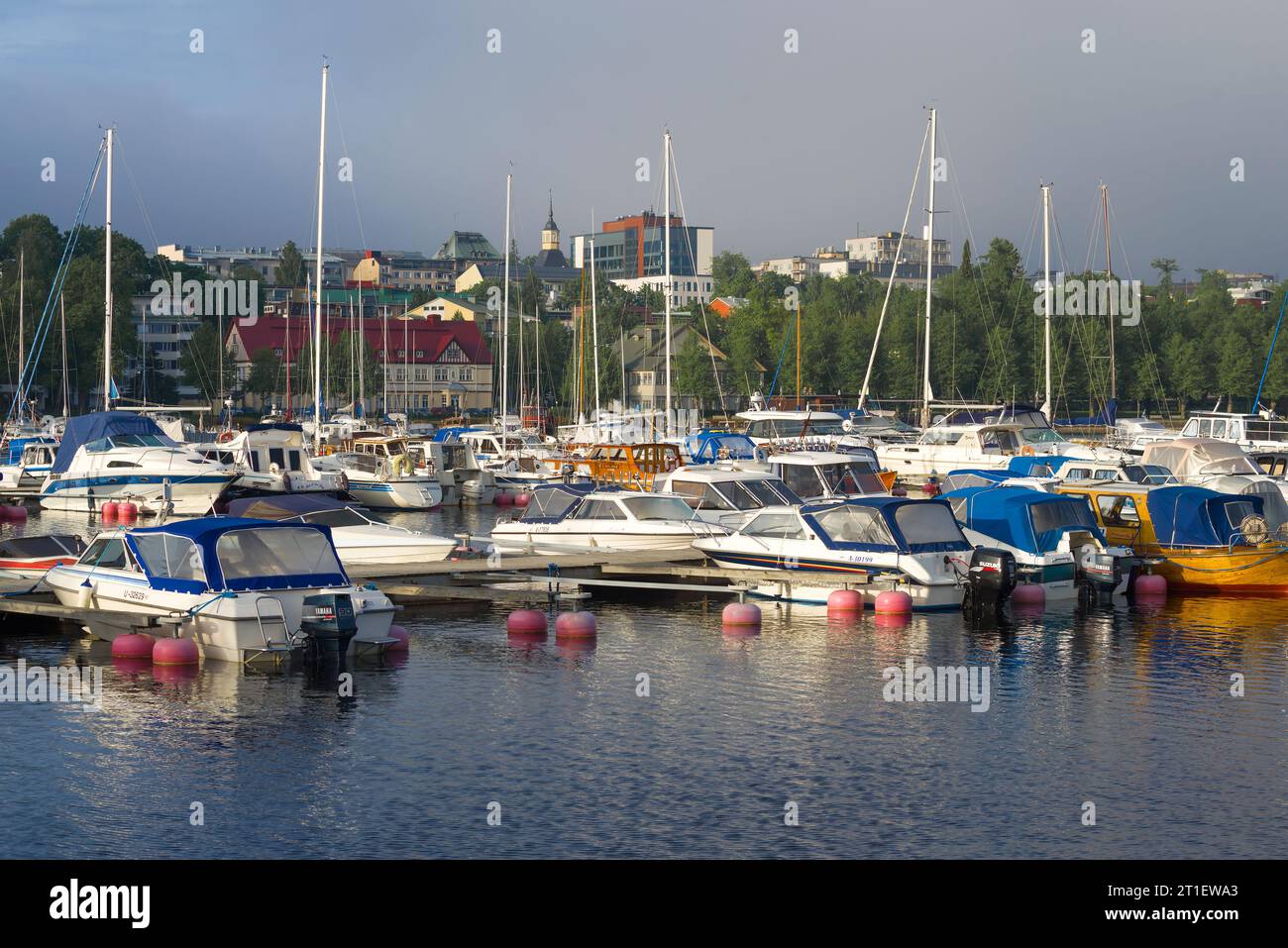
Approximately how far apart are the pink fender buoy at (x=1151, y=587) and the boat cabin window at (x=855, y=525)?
224 inches

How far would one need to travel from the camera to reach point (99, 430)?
60.5m

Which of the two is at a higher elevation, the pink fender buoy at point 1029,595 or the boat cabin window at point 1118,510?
the boat cabin window at point 1118,510

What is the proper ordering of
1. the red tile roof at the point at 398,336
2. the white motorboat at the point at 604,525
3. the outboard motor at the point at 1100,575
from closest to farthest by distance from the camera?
the outboard motor at the point at 1100,575 → the white motorboat at the point at 604,525 → the red tile roof at the point at 398,336

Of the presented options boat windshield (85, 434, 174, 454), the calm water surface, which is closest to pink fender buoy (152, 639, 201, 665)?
the calm water surface

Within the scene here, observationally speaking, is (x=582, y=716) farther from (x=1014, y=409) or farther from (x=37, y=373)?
(x=37, y=373)

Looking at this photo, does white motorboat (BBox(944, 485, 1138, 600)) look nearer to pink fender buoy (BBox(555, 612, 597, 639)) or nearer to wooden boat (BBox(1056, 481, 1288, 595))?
wooden boat (BBox(1056, 481, 1288, 595))

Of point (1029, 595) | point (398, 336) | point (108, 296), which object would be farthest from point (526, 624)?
point (398, 336)

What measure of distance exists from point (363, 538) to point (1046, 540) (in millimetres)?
16222

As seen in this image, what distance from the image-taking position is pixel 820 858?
17.9m

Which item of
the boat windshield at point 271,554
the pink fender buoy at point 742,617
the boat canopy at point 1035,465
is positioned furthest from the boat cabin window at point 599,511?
the boat canopy at point 1035,465

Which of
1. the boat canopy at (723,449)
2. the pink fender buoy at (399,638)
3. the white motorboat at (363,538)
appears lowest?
the pink fender buoy at (399,638)

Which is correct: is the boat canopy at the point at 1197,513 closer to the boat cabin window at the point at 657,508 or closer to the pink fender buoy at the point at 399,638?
the boat cabin window at the point at 657,508

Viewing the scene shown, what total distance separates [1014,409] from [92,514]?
40.7 meters

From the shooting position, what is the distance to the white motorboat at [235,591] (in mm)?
26734
